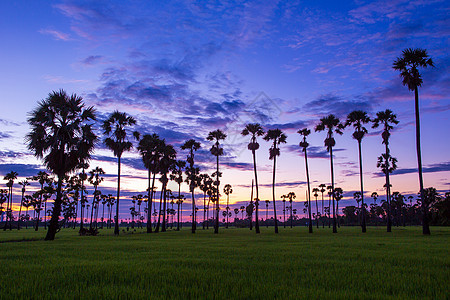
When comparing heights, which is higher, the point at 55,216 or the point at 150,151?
Answer: the point at 150,151

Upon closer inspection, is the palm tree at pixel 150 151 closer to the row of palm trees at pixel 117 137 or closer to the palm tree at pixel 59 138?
the row of palm trees at pixel 117 137

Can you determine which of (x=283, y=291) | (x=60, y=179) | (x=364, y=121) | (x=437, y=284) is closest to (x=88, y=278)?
(x=283, y=291)

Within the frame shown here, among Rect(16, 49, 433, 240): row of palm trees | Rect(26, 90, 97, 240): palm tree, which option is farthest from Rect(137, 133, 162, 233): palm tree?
Rect(26, 90, 97, 240): palm tree

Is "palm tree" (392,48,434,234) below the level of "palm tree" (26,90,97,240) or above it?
above

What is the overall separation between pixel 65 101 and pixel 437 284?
33.6 metres

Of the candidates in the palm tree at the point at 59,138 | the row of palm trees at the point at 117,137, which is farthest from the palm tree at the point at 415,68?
the palm tree at the point at 59,138

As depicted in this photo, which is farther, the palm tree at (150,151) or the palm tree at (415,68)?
the palm tree at (150,151)

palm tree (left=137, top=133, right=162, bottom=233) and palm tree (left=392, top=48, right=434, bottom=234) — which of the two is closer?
palm tree (left=392, top=48, right=434, bottom=234)

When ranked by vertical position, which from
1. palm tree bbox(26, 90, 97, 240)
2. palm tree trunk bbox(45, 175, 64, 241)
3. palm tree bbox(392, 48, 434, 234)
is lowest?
palm tree trunk bbox(45, 175, 64, 241)

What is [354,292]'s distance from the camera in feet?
23.1

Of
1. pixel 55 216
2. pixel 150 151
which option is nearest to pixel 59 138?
pixel 55 216

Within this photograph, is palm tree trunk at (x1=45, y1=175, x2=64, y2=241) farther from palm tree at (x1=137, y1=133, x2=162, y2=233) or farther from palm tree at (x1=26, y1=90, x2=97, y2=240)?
palm tree at (x1=137, y1=133, x2=162, y2=233)

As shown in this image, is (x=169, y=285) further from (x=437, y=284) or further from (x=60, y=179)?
(x=60, y=179)

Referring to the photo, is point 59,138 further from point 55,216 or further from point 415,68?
point 415,68
